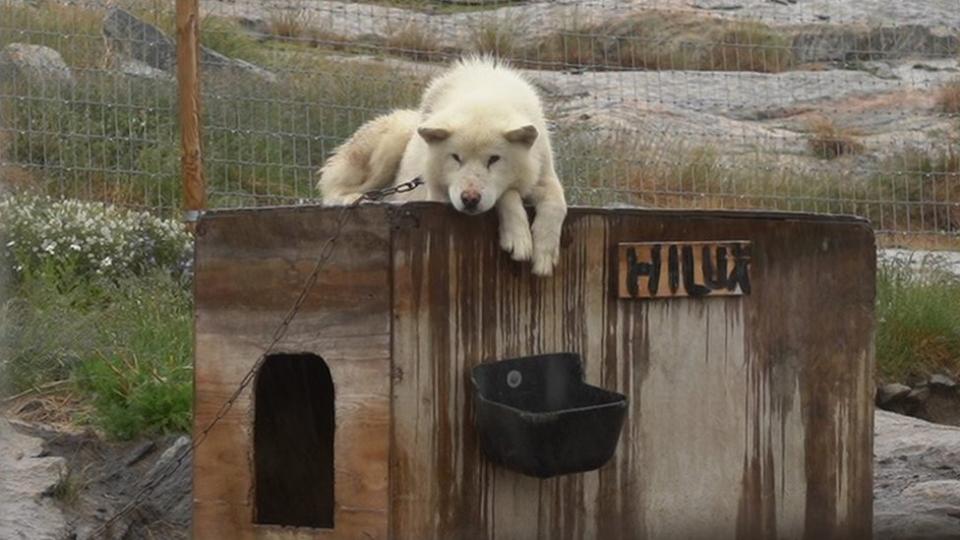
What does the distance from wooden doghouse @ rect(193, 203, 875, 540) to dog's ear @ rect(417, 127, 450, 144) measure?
1.99ft

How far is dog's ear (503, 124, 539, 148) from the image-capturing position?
6672 millimetres

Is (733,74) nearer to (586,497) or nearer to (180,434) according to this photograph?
(180,434)

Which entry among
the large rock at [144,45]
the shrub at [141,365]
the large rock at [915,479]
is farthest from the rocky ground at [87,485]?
the large rock at [144,45]

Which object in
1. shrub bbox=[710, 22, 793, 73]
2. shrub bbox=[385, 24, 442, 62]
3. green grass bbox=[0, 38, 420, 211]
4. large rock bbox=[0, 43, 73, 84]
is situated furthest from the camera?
shrub bbox=[710, 22, 793, 73]

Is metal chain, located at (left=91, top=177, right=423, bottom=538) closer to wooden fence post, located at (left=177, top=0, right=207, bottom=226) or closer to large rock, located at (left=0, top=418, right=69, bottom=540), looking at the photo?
large rock, located at (left=0, top=418, right=69, bottom=540)

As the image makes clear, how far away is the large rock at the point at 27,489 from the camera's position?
7086 millimetres

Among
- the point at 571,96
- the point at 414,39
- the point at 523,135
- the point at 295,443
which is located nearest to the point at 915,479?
the point at 523,135

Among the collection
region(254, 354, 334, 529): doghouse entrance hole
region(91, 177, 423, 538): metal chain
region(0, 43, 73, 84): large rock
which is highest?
region(0, 43, 73, 84): large rock

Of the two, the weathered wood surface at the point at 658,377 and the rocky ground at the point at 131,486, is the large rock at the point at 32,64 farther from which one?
the weathered wood surface at the point at 658,377

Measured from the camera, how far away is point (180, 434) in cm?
816

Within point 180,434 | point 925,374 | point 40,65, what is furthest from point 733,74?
point 180,434

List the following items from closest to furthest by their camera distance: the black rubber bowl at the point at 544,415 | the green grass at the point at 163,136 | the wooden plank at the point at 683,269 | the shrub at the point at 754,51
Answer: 1. the black rubber bowl at the point at 544,415
2. the wooden plank at the point at 683,269
3. the green grass at the point at 163,136
4. the shrub at the point at 754,51

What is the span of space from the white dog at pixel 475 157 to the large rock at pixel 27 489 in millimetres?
1621

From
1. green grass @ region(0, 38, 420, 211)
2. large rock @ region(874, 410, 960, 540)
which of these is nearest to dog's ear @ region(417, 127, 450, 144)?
large rock @ region(874, 410, 960, 540)
